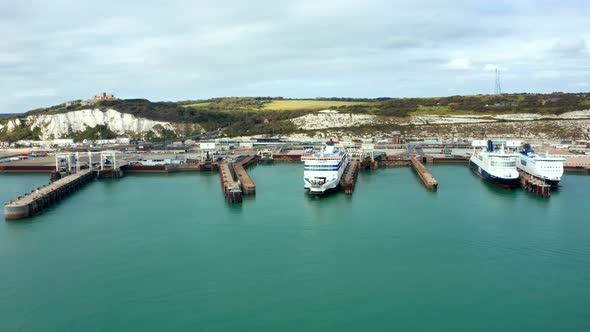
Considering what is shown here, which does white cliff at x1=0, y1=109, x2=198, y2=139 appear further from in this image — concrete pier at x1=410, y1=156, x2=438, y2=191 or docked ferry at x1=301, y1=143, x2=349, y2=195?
docked ferry at x1=301, y1=143, x2=349, y2=195

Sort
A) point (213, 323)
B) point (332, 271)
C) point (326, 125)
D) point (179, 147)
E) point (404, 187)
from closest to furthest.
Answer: point (213, 323) → point (332, 271) → point (404, 187) → point (179, 147) → point (326, 125)

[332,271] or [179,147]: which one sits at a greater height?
[179,147]

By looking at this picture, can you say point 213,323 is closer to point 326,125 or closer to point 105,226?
point 105,226

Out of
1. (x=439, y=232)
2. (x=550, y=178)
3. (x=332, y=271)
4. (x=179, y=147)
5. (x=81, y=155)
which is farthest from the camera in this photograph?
(x=179, y=147)

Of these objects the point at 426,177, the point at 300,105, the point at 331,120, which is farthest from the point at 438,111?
the point at 426,177

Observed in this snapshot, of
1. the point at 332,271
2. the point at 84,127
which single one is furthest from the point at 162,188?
the point at 84,127

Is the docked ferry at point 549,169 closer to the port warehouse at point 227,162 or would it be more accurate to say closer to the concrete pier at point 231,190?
the port warehouse at point 227,162

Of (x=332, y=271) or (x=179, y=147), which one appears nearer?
(x=332, y=271)
